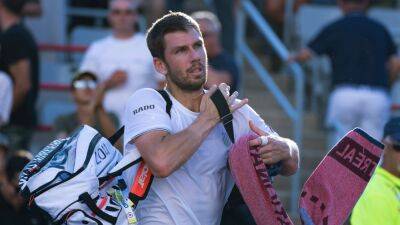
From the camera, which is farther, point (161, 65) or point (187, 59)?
point (161, 65)

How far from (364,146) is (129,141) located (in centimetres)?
110

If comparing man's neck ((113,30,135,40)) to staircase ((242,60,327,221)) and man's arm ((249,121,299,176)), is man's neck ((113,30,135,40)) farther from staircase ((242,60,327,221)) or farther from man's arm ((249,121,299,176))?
man's arm ((249,121,299,176))

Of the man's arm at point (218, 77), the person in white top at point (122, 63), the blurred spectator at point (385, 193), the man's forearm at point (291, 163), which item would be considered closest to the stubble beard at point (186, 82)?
the man's forearm at point (291, 163)

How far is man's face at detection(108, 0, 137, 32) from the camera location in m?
9.27

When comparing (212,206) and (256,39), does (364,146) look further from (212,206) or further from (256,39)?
(256,39)

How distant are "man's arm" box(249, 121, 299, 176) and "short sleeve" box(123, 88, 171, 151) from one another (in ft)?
1.40

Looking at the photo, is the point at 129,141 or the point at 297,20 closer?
the point at 129,141

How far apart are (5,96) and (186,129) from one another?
4.35m

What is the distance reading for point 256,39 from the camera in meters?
12.3

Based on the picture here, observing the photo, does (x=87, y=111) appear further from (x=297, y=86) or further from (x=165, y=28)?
(x=165, y=28)

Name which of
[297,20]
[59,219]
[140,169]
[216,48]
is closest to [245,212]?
[140,169]

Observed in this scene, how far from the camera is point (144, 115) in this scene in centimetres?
507

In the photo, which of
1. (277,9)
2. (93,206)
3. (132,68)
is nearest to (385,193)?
(93,206)

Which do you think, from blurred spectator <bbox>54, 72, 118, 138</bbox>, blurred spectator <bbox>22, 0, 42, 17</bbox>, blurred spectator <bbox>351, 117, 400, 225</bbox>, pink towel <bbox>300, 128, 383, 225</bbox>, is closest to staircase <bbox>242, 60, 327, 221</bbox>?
blurred spectator <bbox>54, 72, 118, 138</bbox>
